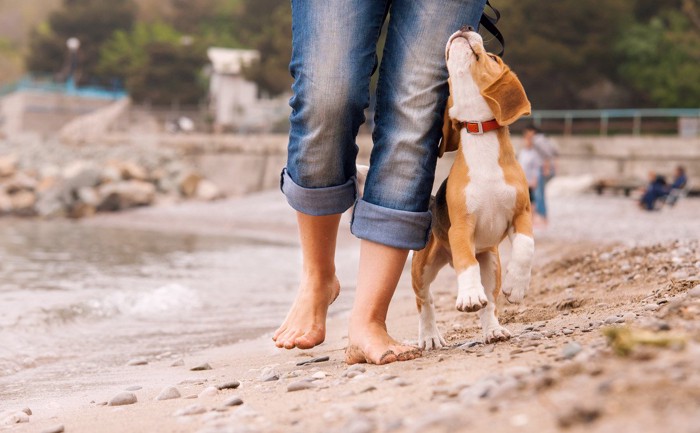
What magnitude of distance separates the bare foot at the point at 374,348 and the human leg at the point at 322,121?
10.1 inches

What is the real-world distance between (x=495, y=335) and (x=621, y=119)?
Result: 2162cm

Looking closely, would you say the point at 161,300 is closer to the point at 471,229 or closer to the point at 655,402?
the point at 471,229

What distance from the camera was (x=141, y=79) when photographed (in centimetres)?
4281

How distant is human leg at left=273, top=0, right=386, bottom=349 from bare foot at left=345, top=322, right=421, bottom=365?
0.84 ft

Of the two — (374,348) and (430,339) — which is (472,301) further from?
(430,339)

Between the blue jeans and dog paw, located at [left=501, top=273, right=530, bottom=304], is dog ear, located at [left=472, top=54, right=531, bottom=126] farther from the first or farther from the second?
dog paw, located at [left=501, top=273, right=530, bottom=304]

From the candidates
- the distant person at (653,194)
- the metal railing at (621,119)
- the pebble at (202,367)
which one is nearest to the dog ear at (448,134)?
the pebble at (202,367)

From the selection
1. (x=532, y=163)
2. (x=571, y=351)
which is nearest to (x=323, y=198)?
(x=571, y=351)

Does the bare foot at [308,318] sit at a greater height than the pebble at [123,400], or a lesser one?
greater

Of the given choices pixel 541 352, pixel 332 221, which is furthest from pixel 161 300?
pixel 541 352

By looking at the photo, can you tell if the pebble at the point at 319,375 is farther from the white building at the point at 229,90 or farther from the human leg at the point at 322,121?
the white building at the point at 229,90

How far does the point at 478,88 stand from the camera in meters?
2.83

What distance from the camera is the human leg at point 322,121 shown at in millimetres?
2715

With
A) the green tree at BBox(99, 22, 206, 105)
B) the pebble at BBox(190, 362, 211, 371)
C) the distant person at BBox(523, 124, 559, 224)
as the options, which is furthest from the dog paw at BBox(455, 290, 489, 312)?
the green tree at BBox(99, 22, 206, 105)
